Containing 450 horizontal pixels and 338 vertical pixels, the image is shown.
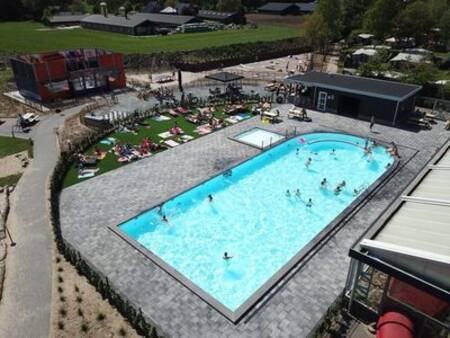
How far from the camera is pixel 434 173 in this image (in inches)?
650

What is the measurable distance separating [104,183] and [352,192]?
16.0 metres

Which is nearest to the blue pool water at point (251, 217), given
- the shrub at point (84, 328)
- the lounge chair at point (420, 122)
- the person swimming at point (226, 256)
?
the person swimming at point (226, 256)

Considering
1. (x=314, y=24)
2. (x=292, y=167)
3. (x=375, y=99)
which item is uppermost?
(x=314, y=24)

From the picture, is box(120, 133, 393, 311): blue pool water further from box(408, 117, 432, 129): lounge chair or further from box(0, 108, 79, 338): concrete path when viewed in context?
box(408, 117, 432, 129): lounge chair

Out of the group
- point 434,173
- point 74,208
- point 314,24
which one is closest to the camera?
point 434,173

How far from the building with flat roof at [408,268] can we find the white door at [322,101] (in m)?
21.8

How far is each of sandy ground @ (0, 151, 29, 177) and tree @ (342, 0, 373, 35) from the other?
256ft

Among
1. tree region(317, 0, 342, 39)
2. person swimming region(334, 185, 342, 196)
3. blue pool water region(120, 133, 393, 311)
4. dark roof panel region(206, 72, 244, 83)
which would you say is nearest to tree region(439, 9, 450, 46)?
tree region(317, 0, 342, 39)

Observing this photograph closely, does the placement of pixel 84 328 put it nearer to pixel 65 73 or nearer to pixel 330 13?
pixel 65 73

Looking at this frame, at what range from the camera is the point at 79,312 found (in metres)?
12.9

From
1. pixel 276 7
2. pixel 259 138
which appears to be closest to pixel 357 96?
pixel 259 138

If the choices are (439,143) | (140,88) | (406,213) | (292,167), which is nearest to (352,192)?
(292,167)

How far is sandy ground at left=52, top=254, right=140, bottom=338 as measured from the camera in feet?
40.1

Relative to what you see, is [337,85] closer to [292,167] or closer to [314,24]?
[292,167]
